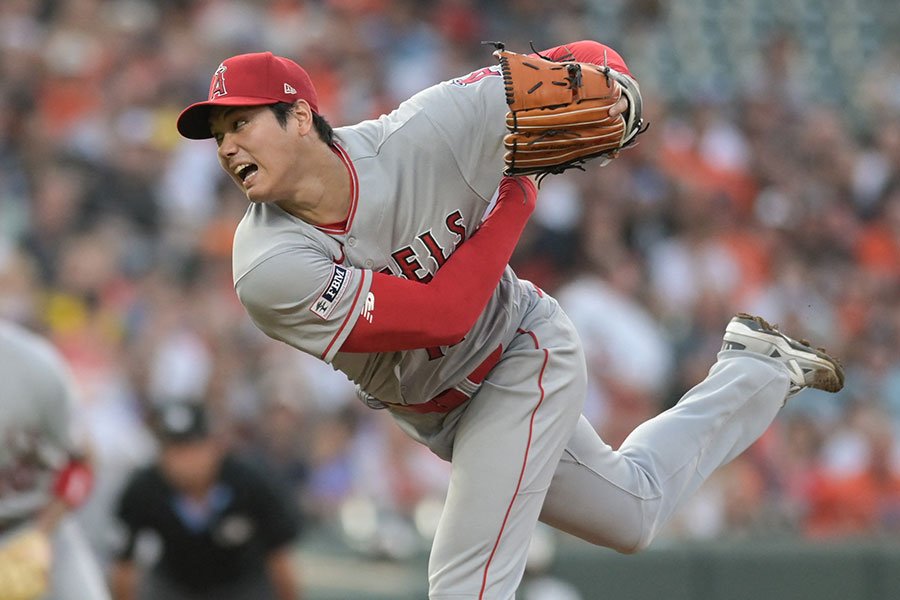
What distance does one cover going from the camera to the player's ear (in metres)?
3.08

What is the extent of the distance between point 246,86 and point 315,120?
8.4 inches

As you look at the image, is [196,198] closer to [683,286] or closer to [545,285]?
[545,285]

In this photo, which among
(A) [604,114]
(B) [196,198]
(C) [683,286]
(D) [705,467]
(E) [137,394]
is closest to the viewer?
(A) [604,114]

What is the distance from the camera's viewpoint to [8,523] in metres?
3.66

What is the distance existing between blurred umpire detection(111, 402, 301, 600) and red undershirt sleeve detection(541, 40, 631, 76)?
2439 mm

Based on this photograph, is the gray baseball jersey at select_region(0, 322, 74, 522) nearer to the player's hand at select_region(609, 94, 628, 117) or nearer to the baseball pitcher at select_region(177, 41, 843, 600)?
the baseball pitcher at select_region(177, 41, 843, 600)

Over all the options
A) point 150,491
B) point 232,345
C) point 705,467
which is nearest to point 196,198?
point 232,345

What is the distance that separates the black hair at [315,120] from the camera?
3039 mm

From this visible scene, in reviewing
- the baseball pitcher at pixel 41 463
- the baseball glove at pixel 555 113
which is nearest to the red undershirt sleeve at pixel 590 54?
the baseball glove at pixel 555 113

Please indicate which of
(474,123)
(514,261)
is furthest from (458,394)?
(514,261)

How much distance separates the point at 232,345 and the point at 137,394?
1.96 ft

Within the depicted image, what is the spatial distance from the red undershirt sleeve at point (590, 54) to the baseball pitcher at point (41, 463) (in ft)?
5.17

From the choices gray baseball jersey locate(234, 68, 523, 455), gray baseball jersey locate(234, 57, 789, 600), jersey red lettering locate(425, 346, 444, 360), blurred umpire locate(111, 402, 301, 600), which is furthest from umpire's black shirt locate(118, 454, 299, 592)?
jersey red lettering locate(425, 346, 444, 360)

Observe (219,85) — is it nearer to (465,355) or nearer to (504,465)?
(465,355)
